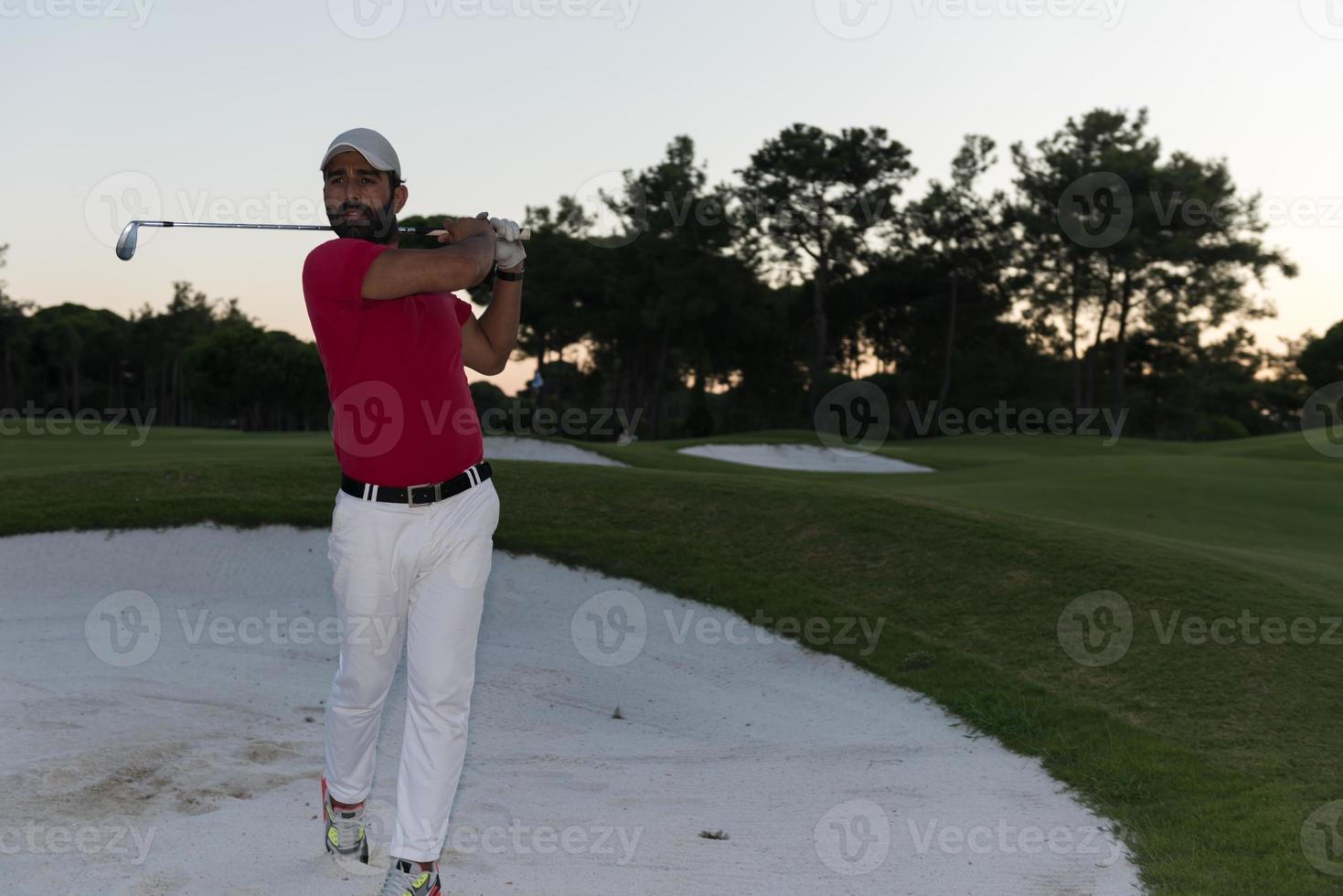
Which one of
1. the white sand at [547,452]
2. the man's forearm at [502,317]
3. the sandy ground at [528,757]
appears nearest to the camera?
the man's forearm at [502,317]

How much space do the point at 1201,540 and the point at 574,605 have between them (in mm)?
10060

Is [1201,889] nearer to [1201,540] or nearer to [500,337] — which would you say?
[500,337]

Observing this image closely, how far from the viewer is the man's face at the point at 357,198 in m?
4.38

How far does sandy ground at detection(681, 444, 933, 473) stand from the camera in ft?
101
